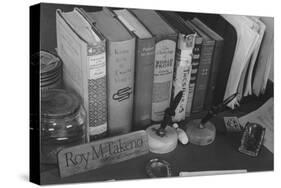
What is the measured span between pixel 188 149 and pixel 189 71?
270 mm

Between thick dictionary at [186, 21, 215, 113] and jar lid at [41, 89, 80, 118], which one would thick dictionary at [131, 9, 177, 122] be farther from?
Answer: jar lid at [41, 89, 80, 118]

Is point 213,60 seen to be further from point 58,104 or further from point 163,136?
point 58,104

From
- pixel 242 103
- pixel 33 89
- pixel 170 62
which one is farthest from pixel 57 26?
pixel 242 103

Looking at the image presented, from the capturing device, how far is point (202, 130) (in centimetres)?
146

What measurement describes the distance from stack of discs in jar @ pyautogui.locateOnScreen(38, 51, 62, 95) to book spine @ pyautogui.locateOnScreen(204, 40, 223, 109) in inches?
19.4

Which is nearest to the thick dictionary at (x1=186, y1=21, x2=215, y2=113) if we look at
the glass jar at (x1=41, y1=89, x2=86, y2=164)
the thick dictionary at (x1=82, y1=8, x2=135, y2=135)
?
the thick dictionary at (x1=82, y1=8, x2=135, y2=135)

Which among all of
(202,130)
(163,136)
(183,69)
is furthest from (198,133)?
(183,69)

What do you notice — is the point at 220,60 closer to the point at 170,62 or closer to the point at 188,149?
the point at 170,62

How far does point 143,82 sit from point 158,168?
0.30 m

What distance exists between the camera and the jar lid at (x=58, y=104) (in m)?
1.24

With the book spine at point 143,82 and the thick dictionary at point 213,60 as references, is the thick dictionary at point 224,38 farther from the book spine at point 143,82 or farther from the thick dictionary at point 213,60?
the book spine at point 143,82

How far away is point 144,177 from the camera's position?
4.58 ft

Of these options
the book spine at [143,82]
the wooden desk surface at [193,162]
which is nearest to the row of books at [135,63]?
the book spine at [143,82]

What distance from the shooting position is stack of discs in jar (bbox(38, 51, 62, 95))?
1.22 metres
